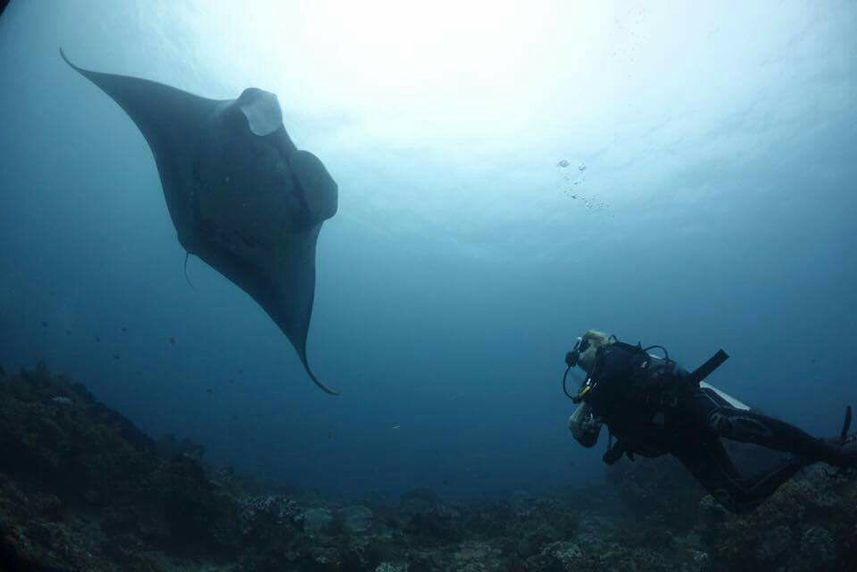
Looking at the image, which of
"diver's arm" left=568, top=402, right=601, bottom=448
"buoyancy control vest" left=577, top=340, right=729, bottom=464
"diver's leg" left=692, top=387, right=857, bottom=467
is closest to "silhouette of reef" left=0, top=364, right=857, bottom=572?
"diver's leg" left=692, top=387, right=857, bottom=467

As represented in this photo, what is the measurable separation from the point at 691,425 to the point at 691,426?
0.04 ft

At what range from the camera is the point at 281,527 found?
9.61 meters

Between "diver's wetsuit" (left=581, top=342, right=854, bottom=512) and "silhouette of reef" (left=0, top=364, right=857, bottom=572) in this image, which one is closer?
"diver's wetsuit" (left=581, top=342, right=854, bottom=512)

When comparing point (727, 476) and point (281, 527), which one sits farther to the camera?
point (281, 527)

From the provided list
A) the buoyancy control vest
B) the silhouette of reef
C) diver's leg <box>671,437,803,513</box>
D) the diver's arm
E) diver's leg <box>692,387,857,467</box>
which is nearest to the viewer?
diver's leg <box>692,387,857,467</box>

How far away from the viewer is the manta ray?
15.5ft

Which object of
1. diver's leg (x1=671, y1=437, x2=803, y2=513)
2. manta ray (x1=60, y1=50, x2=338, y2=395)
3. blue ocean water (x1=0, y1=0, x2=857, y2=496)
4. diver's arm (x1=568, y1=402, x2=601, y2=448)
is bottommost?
diver's leg (x1=671, y1=437, x2=803, y2=513)

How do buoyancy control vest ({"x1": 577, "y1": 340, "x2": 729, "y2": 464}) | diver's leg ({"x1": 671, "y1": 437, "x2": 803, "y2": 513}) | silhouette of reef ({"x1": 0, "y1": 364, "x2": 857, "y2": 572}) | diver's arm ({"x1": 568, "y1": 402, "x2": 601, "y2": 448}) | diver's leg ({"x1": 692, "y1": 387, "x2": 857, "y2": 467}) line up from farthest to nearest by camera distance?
silhouette of reef ({"x1": 0, "y1": 364, "x2": 857, "y2": 572}) < diver's arm ({"x1": 568, "y1": 402, "x2": 601, "y2": 448}) < buoyancy control vest ({"x1": 577, "y1": 340, "x2": 729, "y2": 464}) < diver's leg ({"x1": 671, "y1": 437, "x2": 803, "y2": 513}) < diver's leg ({"x1": 692, "y1": 387, "x2": 857, "y2": 467})

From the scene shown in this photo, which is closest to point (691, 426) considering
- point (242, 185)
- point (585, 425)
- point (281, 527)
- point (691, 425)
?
point (691, 425)

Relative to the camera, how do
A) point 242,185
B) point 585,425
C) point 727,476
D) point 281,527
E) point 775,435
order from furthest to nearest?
1. point 281,527
2. point 585,425
3. point 242,185
4. point 727,476
5. point 775,435

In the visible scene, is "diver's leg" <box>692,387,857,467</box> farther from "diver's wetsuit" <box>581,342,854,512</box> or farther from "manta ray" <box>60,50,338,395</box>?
"manta ray" <box>60,50,338,395</box>

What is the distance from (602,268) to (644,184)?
19222 mm

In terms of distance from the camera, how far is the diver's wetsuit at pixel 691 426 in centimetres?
437

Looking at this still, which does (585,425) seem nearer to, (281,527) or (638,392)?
(638,392)
